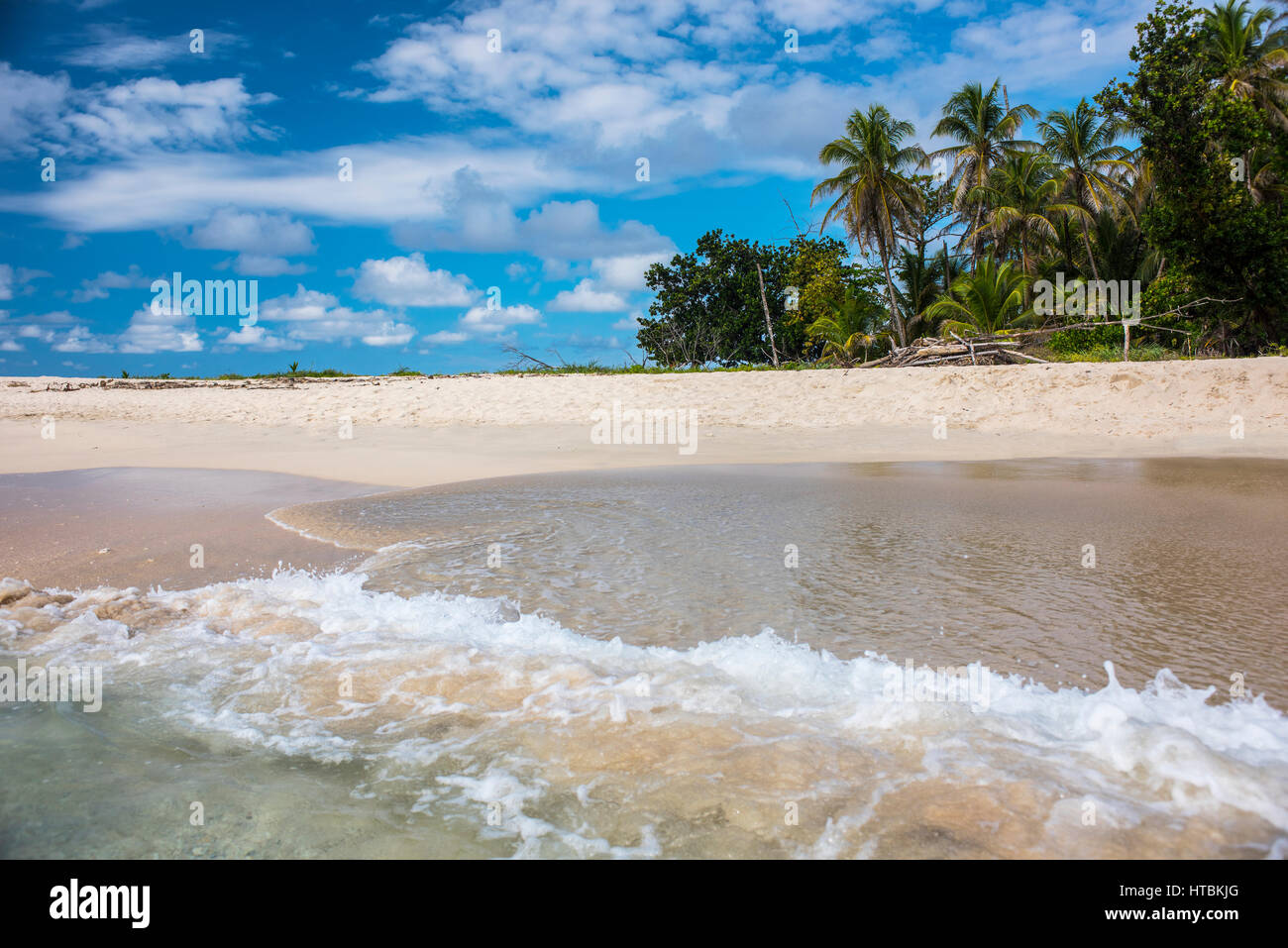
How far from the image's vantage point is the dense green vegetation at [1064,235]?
1781 cm

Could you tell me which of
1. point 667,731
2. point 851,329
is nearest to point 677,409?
point 667,731

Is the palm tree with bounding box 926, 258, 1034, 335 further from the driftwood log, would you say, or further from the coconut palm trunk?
the driftwood log

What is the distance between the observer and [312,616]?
13.2 feet

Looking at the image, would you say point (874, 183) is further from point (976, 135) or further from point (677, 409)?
point (677, 409)

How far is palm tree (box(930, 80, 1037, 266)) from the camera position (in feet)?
99.5

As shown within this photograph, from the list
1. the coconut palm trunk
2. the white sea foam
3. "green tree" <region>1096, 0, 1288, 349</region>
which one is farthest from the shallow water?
the coconut palm trunk

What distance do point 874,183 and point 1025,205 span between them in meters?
5.36

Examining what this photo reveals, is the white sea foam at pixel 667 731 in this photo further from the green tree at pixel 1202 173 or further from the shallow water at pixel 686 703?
the green tree at pixel 1202 173

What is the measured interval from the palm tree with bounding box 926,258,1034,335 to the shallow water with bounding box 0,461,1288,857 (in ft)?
61.2

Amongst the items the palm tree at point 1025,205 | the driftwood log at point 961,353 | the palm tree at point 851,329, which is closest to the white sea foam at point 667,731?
the driftwood log at point 961,353

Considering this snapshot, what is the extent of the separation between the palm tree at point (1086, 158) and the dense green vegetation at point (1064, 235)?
7 cm
